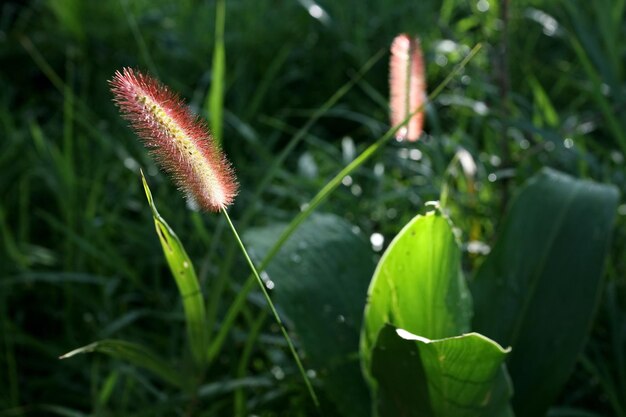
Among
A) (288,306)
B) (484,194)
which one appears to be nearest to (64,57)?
(484,194)

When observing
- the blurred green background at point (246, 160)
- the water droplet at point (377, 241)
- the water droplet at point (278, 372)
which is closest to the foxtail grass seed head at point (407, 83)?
the blurred green background at point (246, 160)

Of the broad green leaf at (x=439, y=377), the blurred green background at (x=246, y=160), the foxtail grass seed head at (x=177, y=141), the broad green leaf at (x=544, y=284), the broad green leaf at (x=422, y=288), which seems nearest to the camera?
the foxtail grass seed head at (x=177, y=141)

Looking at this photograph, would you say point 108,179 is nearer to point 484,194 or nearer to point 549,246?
point 484,194

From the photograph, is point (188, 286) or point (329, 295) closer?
point (188, 286)

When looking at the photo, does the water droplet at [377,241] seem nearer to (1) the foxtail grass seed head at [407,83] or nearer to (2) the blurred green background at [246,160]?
(2) the blurred green background at [246,160]

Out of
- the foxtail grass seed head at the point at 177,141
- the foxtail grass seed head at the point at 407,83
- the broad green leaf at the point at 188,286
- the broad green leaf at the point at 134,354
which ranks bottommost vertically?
the broad green leaf at the point at 134,354

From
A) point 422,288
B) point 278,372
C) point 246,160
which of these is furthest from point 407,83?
point 246,160

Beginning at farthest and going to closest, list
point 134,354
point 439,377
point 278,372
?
point 278,372 < point 134,354 < point 439,377

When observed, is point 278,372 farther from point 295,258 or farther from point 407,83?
point 407,83
